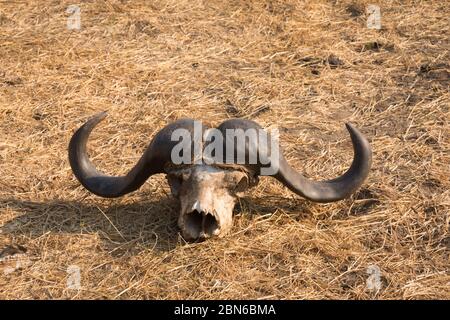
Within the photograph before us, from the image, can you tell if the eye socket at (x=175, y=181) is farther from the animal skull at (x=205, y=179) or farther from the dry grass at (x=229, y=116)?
the dry grass at (x=229, y=116)

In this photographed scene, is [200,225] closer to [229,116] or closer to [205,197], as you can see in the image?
[205,197]

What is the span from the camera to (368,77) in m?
7.27

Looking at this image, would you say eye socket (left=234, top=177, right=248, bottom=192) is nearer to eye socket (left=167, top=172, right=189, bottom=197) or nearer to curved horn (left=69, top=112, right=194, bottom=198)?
eye socket (left=167, top=172, right=189, bottom=197)

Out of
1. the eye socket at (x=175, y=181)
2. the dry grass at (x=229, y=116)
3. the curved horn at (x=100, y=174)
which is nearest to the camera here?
the dry grass at (x=229, y=116)

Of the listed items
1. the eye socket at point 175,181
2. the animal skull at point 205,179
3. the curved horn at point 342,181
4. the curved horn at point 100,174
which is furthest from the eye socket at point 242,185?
the curved horn at point 100,174

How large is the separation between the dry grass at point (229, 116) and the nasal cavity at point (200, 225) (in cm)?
10

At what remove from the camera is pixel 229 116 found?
263 inches

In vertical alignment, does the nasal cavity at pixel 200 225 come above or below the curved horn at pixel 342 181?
below

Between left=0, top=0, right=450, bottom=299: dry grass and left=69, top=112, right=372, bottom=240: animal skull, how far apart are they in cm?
19

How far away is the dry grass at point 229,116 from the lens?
472cm

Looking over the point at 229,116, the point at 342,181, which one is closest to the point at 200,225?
the point at 342,181

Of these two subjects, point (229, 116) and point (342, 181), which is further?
point (229, 116)

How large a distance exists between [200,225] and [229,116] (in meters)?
2.01

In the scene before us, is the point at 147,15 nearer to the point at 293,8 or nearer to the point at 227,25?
the point at 227,25
